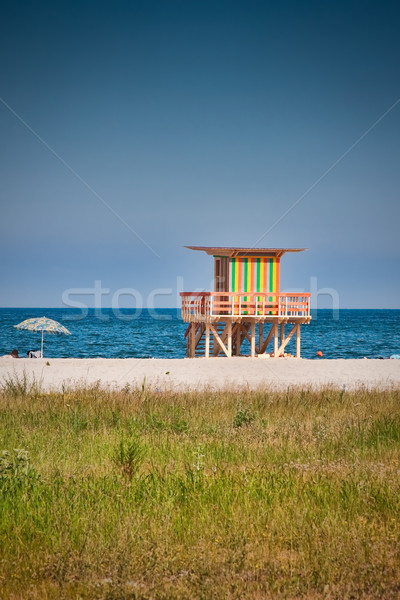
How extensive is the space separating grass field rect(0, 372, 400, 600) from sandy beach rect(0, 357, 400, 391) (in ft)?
24.2

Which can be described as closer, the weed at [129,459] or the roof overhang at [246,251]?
the weed at [129,459]

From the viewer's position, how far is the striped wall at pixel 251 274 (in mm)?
24609

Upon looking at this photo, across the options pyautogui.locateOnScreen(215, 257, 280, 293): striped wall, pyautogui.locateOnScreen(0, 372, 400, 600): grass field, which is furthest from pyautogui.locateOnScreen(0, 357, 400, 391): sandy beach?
pyautogui.locateOnScreen(0, 372, 400, 600): grass field

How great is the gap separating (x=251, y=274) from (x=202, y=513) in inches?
806

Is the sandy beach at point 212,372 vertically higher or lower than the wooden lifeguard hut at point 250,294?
lower

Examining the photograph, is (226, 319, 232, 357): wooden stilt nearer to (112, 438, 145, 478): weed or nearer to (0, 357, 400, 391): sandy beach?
(0, 357, 400, 391): sandy beach

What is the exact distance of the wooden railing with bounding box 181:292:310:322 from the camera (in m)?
24.1

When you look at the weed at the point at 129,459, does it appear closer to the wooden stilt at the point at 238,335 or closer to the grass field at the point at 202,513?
the grass field at the point at 202,513

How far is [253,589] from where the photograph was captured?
3523 mm

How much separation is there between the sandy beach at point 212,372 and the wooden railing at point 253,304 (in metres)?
A: 2.44

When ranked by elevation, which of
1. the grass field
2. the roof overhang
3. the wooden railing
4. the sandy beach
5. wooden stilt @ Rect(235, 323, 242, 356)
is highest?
the roof overhang

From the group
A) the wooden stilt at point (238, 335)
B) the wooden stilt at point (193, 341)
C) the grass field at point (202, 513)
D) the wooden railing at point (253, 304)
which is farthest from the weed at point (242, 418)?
the wooden stilt at point (238, 335)

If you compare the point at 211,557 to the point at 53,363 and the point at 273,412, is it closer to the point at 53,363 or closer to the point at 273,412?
the point at 273,412

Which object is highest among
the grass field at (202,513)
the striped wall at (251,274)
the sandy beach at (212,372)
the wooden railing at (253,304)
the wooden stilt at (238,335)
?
the striped wall at (251,274)
